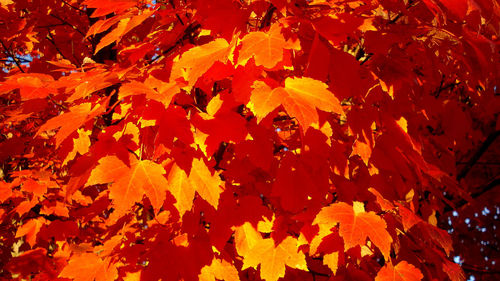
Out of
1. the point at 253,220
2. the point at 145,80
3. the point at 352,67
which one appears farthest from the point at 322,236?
the point at 145,80

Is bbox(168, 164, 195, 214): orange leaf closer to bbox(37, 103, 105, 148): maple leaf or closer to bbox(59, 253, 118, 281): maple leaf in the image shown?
bbox(37, 103, 105, 148): maple leaf

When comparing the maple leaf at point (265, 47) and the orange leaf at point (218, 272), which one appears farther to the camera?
the orange leaf at point (218, 272)

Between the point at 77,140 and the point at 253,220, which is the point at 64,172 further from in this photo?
the point at 253,220

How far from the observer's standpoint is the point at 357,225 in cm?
145

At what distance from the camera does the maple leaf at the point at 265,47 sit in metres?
1.29

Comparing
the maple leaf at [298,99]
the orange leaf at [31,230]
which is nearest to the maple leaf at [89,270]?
the maple leaf at [298,99]

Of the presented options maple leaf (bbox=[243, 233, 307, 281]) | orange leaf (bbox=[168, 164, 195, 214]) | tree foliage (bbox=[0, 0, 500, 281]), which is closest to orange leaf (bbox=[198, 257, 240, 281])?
tree foliage (bbox=[0, 0, 500, 281])

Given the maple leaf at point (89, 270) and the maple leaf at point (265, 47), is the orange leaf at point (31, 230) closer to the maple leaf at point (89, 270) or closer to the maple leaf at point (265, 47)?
the maple leaf at point (89, 270)

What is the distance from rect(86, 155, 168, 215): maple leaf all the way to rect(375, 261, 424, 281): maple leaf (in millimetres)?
1048

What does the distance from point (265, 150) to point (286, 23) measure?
1.86 feet

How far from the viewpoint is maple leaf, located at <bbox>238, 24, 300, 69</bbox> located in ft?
4.22

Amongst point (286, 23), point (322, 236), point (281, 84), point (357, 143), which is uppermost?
point (286, 23)

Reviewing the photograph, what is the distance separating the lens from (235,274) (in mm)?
1681

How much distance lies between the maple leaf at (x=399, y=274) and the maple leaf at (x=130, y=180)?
1.05 m
